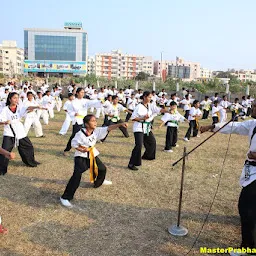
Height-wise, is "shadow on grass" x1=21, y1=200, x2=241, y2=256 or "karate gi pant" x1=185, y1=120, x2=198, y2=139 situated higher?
"karate gi pant" x1=185, y1=120, x2=198, y2=139

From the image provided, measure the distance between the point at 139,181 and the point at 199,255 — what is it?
2.65 metres

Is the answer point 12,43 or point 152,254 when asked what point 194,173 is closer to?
point 152,254

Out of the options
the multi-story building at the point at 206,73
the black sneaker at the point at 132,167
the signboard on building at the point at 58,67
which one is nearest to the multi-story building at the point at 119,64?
the signboard on building at the point at 58,67

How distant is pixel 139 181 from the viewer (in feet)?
20.4

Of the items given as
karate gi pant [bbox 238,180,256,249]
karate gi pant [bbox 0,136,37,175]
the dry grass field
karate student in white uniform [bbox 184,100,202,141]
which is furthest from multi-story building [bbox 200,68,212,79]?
karate gi pant [bbox 238,180,256,249]

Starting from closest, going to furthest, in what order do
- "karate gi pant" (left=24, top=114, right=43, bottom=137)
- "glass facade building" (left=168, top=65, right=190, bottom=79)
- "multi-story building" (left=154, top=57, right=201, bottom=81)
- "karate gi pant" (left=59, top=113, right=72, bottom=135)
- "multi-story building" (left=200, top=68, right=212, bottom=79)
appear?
"karate gi pant" (left=24, top=114, right=43, bottom=137) < "karate gi pant" (left=59, top=113, right=72, bottom=135) < "glass facade building" (left=168, top=65, right=190, bottom=79) < "multi-story building" (left=154, top=57, right=201, bottom=81) < "multi-story building" (left=200, top=68, right=212, bottom=79)

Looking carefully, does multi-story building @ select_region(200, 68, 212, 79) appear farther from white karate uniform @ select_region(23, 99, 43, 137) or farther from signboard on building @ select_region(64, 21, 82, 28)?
white karate uniform @ select_region(23, 99, 43, 137)

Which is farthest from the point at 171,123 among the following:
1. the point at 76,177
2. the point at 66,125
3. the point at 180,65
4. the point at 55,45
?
the point at 180,65

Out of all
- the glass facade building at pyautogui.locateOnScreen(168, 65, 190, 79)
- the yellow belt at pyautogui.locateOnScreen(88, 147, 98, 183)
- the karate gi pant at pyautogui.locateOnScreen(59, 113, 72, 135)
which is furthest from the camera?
the glass facade building at pyautogui.locateOnScreen(168, 65, 190, 79)

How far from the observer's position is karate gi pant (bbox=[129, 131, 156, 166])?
22.6 feet

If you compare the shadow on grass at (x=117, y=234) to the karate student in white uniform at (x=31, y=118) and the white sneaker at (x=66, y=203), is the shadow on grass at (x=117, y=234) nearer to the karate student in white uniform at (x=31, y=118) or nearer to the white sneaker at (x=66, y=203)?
the white sneaker at (x=66, y=203)

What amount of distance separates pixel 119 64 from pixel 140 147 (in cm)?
10204

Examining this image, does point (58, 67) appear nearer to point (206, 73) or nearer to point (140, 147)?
point (206, 73)

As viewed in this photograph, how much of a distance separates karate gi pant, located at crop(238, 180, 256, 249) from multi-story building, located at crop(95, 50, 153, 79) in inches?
4001
